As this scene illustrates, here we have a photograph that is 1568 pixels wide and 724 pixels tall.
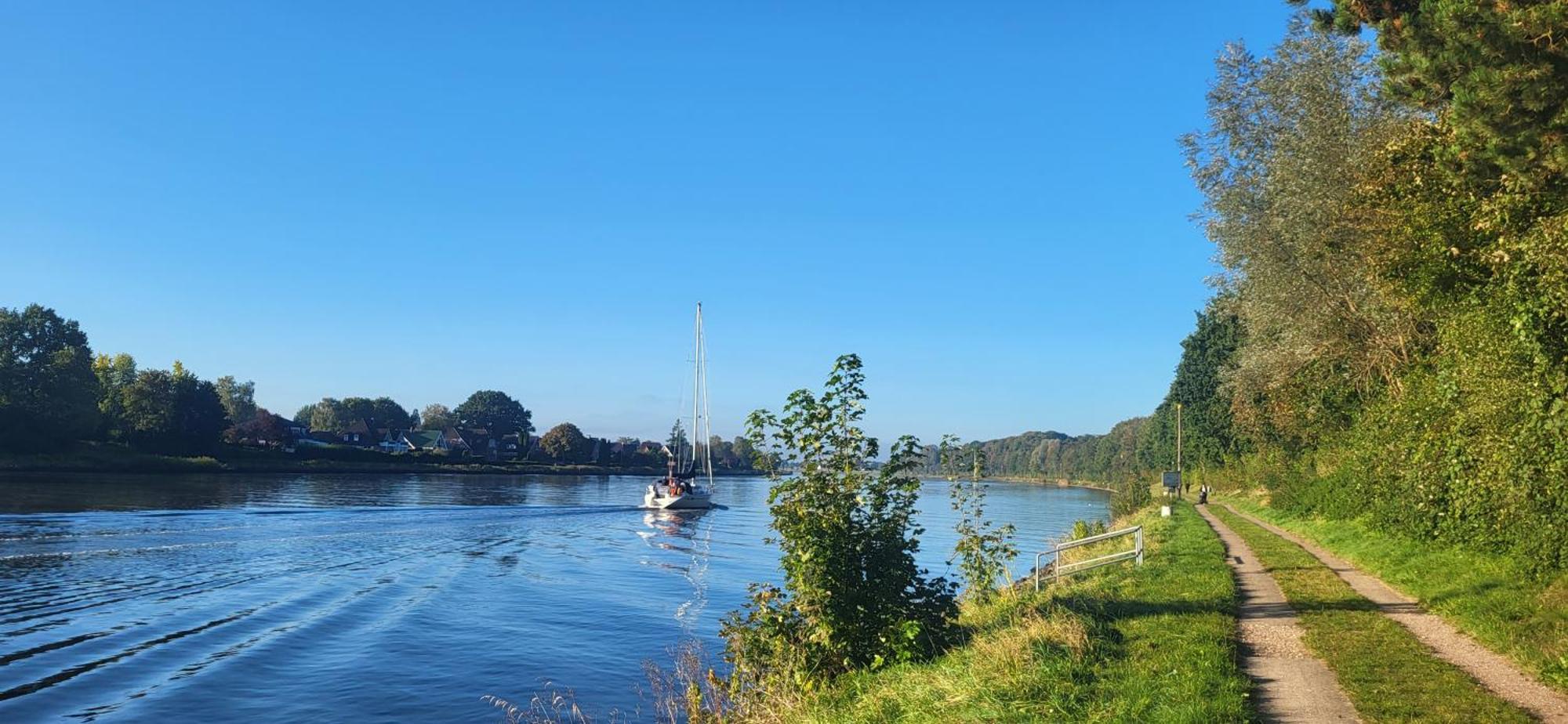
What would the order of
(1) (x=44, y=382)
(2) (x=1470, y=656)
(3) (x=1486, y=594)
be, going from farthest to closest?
1. (1) (x=44, y=382)
2. (3) (x=1486, y=594)
3. (2) (x=1470, y=656)

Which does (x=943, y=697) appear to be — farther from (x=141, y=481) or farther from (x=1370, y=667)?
(x=141, y=481)

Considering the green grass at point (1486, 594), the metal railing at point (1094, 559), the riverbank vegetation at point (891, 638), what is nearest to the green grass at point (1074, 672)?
the riverbank vegetation at point (891, 638)

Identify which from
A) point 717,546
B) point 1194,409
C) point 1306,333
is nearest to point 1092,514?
point 1194,409

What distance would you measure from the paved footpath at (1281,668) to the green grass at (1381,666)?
0.17 m

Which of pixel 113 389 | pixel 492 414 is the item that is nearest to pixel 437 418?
pixel 492 414

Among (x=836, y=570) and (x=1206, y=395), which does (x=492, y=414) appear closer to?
(x=1206, y=395)

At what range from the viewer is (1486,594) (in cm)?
1427

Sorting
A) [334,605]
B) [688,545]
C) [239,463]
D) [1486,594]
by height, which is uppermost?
[239,463]

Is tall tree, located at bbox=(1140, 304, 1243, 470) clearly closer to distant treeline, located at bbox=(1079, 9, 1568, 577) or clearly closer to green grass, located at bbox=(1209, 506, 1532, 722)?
distant treeline, located at bbox=(1079, 9, 1568, 577)

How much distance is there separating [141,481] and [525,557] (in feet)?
139

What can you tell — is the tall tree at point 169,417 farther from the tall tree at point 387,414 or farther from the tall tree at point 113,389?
the tall tree at point 387,414

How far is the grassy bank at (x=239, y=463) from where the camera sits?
69.2 metres

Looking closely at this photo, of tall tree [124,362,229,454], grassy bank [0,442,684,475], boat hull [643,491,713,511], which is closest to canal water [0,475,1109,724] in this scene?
boat hull [643,491,713,511]

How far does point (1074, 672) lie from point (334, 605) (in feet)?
65.0
